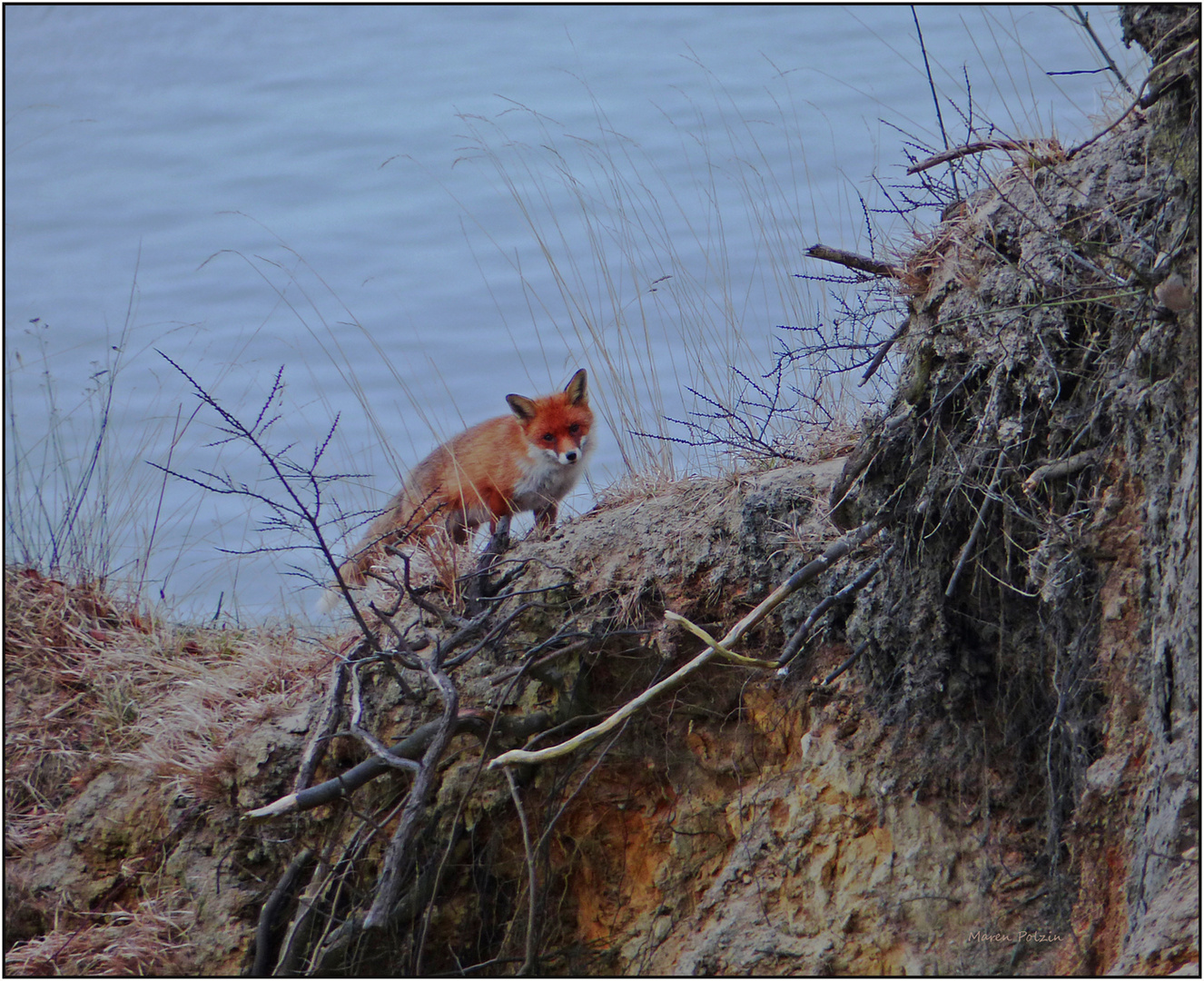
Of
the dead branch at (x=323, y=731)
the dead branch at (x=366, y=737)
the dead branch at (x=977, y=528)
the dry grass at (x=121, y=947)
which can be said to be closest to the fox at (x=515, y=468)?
the dead branch at (x=323, y=731)

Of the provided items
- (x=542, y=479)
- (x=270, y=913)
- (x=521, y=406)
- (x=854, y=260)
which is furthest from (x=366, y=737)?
(x=521, y=406)

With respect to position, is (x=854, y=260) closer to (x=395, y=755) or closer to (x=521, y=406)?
(x=395, y=755)

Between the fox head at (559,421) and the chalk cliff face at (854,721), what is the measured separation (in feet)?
3.76

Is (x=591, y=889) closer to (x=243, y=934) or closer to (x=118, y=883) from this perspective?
(x=243, y=934)

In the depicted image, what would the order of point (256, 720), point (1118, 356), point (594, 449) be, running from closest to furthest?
point (1118, 356), point (256, 720), point (594, 449)

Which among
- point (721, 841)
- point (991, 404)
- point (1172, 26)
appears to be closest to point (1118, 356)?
point (991, 404)

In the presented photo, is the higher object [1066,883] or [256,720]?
[256,720]

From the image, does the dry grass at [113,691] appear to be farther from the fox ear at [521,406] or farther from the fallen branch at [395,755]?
the fox ear at [521,406]

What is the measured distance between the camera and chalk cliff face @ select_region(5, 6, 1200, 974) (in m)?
2.44

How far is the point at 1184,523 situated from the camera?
2.24 m

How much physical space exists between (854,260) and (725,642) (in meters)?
1.20

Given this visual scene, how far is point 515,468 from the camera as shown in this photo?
5.32 m

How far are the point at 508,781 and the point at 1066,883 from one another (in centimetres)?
174

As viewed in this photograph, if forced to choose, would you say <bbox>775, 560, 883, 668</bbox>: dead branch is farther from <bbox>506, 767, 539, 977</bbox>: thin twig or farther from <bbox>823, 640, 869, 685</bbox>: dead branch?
<bbox>506, 767, 539, 977</bbox>: thin twig
